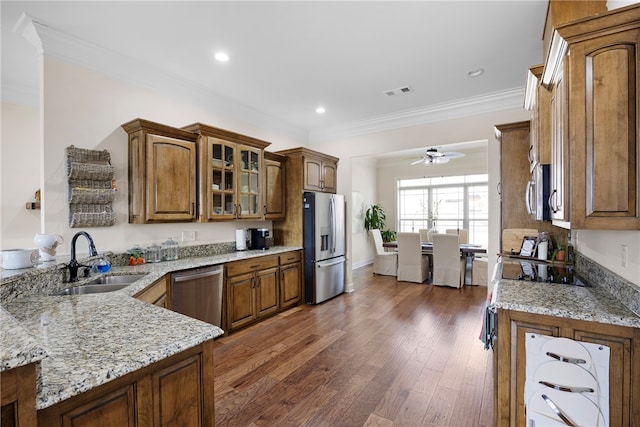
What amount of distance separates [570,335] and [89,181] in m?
3.74

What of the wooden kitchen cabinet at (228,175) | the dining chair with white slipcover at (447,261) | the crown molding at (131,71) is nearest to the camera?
the crown molding at (131,71)

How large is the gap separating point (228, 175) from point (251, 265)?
1123 millimetres

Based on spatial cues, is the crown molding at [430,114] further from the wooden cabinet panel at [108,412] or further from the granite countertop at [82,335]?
the wooden cabinet panel at [108,412]

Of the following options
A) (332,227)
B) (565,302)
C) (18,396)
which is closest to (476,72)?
(565,302)

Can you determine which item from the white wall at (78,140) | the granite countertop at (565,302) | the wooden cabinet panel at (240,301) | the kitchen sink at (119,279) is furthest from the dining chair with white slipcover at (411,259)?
the kitchen sink at (119,279)

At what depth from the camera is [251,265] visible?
3.62 meters

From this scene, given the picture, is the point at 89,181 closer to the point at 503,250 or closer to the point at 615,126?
the point at 615,126

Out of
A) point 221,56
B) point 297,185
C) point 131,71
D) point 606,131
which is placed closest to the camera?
point 606,131

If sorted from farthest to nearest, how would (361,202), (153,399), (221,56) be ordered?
(361,202), (221,56), (153,399)

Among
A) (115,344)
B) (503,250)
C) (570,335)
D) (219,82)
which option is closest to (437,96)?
(503,250)

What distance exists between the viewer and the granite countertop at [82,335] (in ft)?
2.73

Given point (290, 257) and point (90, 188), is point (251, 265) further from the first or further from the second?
point (90, 188)

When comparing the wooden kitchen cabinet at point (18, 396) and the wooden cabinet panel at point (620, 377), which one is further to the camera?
the wooden cabinet panel at point (620, 377)

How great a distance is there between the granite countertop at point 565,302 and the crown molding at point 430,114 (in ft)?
8.70
